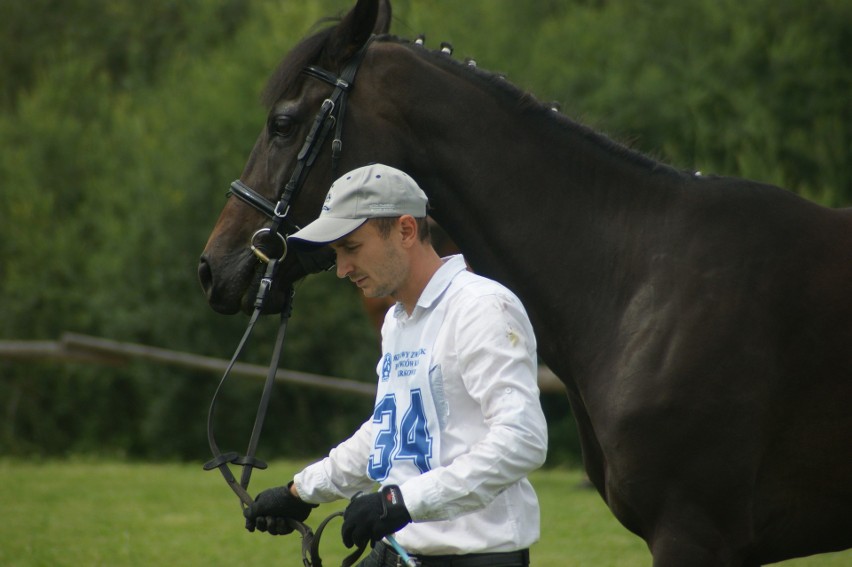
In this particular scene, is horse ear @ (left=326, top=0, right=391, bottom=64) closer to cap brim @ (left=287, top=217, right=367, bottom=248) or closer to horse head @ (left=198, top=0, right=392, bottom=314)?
horse head @ (left=198, top=0, right=392, bottom=314)

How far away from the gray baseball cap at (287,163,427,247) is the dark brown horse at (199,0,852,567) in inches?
24.2

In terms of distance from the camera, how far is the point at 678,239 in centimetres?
309

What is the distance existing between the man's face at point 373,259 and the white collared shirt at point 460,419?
0.31ft

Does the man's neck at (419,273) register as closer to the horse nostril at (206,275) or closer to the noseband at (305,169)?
the noseband at (305,169)

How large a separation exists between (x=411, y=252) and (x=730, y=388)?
943 millimetres

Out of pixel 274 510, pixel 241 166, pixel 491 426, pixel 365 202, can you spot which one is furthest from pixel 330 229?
pixel 241 166

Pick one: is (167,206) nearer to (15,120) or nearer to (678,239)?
(15,120)

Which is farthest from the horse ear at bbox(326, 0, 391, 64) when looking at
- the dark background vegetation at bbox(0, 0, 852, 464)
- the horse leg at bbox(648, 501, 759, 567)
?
the dark background vegetation at bbox(0, 0, 852, 464)

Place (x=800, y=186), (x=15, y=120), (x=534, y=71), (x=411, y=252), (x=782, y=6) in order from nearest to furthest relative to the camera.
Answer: (x=411, y=252) < (x=800, y=186) < (x=782, y=6) < (x=534, y=71) < (x=15, y=120)

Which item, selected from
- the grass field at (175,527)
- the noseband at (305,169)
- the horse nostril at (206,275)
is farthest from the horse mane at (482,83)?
the grass field at (175,527)

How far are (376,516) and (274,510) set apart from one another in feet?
2.22

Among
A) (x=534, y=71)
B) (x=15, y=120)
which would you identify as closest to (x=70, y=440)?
(x=15, y=120)

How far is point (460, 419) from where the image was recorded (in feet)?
8.72

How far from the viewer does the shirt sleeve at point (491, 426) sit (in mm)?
2412
